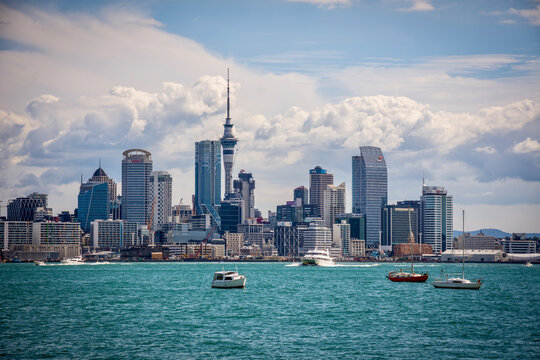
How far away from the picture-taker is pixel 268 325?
268 ft

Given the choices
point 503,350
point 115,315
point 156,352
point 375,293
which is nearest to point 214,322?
point 115,315

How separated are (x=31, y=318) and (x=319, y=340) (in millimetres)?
34230

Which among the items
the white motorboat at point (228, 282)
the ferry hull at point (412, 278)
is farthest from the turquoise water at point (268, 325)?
the ferry hull at point (412, 278)

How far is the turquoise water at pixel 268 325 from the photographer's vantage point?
65188mm

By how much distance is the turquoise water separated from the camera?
2566 inches

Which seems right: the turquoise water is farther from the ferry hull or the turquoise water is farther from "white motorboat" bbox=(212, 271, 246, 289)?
the ferry hull

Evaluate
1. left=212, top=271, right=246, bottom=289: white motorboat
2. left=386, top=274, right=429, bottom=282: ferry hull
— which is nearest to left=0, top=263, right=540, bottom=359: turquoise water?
left=212, top=271, right=246, bottom=289: white motorboat

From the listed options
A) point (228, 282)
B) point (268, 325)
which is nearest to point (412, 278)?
point (228, 282)

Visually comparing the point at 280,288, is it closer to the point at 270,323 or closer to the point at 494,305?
the point at 494,305

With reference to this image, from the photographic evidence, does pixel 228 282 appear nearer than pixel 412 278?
Yes

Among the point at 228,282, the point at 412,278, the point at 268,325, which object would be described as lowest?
the point at 412,278

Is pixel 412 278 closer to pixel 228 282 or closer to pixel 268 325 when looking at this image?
pixel 228 282

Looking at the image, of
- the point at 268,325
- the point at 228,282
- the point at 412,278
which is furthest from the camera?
the point at 412,278

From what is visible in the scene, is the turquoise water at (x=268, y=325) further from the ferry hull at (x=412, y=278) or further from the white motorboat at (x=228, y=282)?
the ferry hull at (x=412, y=278)
